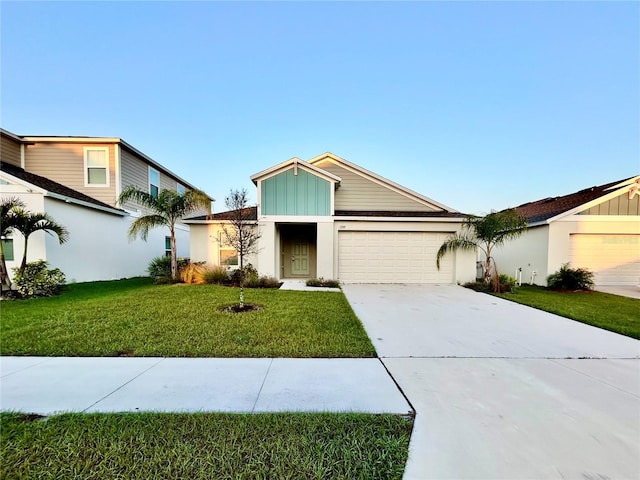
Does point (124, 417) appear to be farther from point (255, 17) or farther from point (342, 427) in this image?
point (255, 17)

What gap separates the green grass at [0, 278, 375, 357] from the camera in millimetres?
4238

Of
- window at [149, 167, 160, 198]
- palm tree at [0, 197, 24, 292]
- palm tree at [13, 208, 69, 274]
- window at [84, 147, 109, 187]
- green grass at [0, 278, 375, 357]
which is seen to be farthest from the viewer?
window at [149, 167, 160, 198]

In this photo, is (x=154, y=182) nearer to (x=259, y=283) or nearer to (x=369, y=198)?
(x=259, y=283)

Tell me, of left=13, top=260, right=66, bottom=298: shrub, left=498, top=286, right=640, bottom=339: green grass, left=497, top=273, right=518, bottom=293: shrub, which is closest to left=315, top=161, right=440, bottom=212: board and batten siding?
left=497, top=273, right=518, bottom=293: shrub

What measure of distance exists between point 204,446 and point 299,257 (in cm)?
1171

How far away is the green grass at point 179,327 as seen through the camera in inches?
167

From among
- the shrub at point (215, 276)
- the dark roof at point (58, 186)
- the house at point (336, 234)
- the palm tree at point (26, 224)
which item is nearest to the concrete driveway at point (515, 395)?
the house at point (336, 234)

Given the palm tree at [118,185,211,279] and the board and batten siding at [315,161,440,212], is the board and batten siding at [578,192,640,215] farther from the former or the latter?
the palm tree at [118,185,211,279]

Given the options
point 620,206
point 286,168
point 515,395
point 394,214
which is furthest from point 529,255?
point 515,395

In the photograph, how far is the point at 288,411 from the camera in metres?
2.68

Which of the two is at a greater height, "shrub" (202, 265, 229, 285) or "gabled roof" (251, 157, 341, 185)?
"gabled roof" (251, 157, 341, 185)

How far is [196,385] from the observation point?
3.19m

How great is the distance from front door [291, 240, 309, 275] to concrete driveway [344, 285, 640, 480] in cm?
776

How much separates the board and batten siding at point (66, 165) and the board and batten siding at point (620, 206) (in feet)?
70.7
